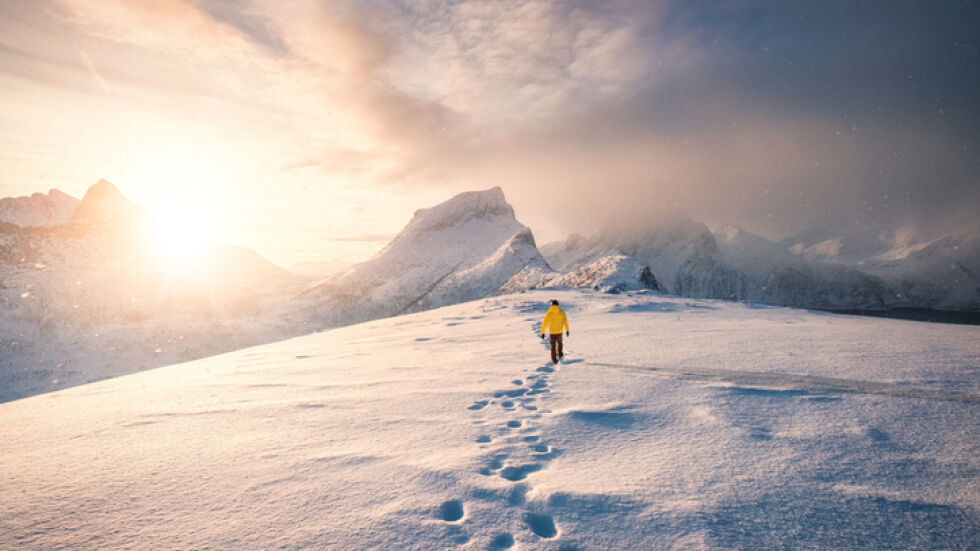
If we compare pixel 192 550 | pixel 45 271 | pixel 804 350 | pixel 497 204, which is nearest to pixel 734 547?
pixel 192 550

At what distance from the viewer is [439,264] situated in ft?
353

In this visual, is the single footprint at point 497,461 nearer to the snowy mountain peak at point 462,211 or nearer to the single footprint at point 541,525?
the single footprint at point 541,525

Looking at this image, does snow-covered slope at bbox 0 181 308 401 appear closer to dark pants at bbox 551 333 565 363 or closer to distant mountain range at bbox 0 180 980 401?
distant mountain range at bbox 0 180 980 401

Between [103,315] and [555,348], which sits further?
[103,315]

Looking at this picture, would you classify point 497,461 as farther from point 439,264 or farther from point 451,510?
point 439,264

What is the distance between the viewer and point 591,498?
3.40m

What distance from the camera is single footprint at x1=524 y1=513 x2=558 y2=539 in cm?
305

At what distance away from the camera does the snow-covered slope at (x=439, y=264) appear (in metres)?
84.6

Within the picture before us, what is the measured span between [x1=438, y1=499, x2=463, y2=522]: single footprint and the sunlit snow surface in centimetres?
2

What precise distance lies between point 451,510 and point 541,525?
0.82 meters

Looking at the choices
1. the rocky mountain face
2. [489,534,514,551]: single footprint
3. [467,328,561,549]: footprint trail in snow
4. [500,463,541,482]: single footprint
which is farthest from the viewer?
the rocky mountain face

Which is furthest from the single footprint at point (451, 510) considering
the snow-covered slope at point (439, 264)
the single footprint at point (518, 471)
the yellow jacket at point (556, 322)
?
the snow-covered slope at point (439, 264)

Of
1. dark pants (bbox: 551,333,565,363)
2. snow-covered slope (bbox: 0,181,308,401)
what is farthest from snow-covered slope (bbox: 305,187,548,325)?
dark pants (bbox: 551,333,565,363)

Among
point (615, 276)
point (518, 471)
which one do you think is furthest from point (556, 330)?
point (615, 276)
